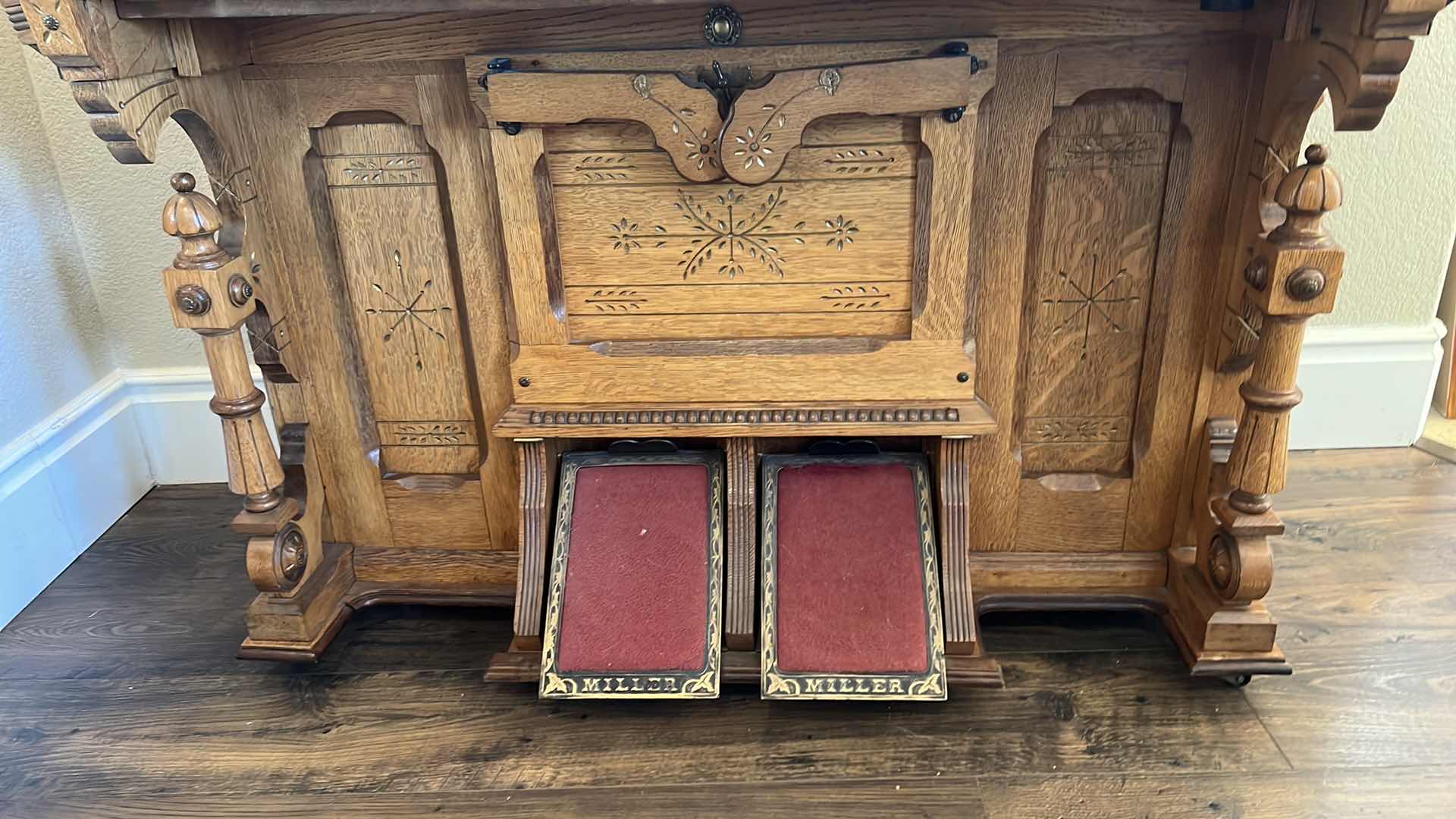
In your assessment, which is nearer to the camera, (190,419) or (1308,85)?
(1308,85)

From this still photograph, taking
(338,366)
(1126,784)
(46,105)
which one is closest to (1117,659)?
(1126,784)

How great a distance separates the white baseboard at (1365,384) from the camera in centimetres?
214

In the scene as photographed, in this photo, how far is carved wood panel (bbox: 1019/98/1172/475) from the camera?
1.42 meters

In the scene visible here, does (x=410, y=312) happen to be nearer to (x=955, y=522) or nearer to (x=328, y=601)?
(x=328, y=601)

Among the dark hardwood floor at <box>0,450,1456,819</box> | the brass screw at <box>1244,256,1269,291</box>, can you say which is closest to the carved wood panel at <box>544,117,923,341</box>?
the brass screw at <box>1244,256,1269,291</box>

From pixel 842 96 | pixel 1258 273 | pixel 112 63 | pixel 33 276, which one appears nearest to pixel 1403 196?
pixel 1258 273

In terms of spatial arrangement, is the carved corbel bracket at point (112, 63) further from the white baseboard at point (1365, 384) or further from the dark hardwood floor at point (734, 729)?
the white baseboard at point (1365, 384)

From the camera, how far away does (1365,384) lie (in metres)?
2.16

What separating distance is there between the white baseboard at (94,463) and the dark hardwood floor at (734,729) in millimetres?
144

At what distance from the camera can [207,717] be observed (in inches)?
60.9

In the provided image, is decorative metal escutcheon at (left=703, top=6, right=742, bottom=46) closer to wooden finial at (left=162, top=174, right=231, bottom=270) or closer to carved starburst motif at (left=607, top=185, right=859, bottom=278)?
carved starburst motif at (left=607, top=185, right=859, bottom=278)

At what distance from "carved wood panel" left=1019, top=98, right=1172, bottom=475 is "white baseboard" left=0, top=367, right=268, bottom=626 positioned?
5.78 ft

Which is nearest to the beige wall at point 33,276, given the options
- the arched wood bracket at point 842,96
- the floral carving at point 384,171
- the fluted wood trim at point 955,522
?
the floral carving at point 384,171

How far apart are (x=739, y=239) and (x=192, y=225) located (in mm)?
773
